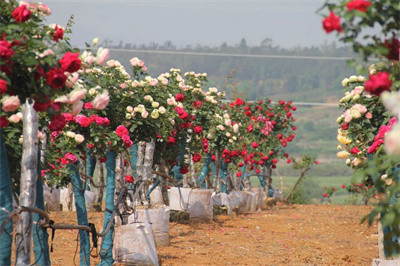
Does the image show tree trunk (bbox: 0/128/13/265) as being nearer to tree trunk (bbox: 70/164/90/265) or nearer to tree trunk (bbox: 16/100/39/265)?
tree trunk (bbox: 16/100/39/265)

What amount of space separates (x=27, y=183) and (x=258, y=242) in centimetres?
718

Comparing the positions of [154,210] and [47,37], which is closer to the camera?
[47,37]

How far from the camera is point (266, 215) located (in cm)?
1545

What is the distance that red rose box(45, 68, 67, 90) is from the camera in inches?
119

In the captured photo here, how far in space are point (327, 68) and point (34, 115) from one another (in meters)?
42.8

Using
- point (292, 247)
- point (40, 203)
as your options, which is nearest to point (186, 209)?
point (292, 247)

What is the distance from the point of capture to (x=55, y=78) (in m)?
3.02

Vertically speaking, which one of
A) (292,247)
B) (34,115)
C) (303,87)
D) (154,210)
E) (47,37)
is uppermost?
(303,87)

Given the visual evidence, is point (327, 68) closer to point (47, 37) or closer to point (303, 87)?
point (303, 87)

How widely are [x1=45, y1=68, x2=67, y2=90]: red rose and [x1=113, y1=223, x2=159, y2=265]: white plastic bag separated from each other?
11.4 ft

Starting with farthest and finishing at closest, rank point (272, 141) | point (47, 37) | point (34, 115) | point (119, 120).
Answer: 1. point (272, 141)
2. point (119, 120)
3. point (34, 115)
4. point (47, 37)

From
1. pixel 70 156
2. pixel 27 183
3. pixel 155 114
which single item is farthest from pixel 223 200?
pixel 27 183

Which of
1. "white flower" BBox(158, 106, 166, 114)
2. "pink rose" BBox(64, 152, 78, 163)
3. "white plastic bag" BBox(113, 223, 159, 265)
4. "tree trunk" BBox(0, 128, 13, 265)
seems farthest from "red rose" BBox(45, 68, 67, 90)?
"white flower" BBox(158, 106, 166, 114)

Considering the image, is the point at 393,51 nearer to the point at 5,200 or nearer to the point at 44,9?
the point at 44,9
